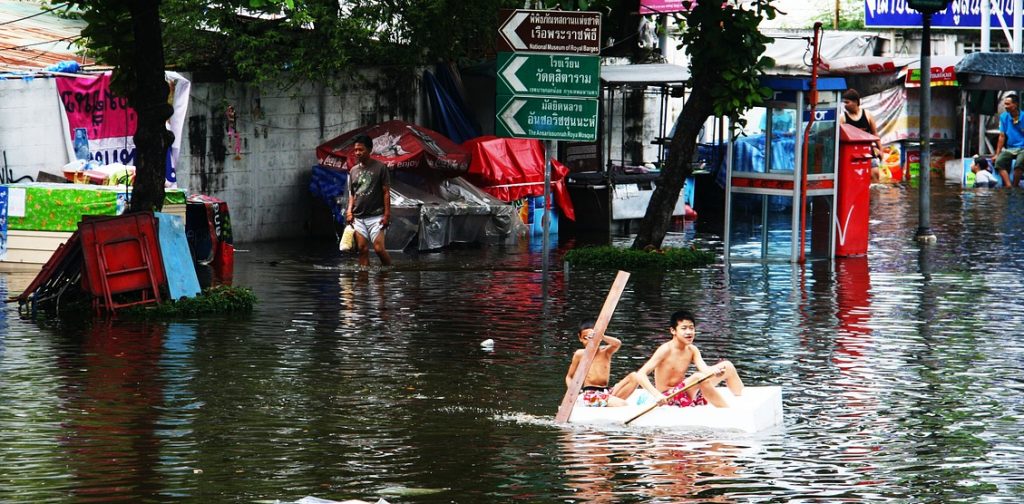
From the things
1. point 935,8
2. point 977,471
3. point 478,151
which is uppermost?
point 935,8

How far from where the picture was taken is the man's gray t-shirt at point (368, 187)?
18906mm

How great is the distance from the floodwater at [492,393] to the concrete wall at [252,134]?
256cm

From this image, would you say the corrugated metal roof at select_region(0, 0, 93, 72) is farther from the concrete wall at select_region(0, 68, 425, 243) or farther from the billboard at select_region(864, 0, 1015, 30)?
the billboard at select_region(864, 0, 1015, 30)

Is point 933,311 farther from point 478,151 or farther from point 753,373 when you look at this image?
point 478,151

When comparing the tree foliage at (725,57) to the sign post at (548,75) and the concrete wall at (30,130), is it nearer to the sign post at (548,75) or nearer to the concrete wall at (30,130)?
the sign post at (548,75)

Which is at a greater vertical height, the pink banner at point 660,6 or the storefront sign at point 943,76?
the pink banner at point 660,6

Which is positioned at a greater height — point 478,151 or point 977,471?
point 478,151

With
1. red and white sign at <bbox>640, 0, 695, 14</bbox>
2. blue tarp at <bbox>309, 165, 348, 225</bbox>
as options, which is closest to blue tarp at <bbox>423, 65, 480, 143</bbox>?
blue tarp at <bbox>309, 165, 348, 225</bbox>

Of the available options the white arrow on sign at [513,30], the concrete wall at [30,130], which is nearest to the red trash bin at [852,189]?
the white arrow on sign at [513,30]

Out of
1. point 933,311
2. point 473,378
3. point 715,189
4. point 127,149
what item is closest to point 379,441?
point 473,378

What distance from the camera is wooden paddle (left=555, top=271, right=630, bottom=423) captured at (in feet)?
34.3

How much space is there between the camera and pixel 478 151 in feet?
75.9

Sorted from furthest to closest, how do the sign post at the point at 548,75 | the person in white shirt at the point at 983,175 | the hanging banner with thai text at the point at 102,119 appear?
the person in white shirt at the point at 983,175 → the hanging banner with thai text at the point at 102,119 → the sign post at the point at 548,75

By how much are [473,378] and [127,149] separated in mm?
9552
